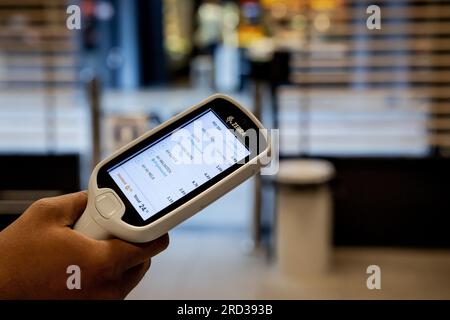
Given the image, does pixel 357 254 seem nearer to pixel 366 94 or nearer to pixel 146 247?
pixel 366 94

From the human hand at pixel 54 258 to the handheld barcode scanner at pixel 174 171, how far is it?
20 millimetres

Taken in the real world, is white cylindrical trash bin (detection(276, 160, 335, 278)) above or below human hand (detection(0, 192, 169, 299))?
below

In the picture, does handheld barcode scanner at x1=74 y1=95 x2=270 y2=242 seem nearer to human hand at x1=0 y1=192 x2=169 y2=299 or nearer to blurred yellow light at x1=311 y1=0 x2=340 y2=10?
human hand at x1=0 y1=192 x2=169 y2=299

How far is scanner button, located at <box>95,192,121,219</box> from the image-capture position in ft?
2.11

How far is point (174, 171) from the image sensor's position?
661mm

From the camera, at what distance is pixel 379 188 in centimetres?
→ 366

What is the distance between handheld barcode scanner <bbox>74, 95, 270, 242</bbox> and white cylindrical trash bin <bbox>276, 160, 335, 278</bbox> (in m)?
2.61

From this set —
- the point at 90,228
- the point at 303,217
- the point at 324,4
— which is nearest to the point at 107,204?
the point at 90,228

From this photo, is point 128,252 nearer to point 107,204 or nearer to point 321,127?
point 107,204

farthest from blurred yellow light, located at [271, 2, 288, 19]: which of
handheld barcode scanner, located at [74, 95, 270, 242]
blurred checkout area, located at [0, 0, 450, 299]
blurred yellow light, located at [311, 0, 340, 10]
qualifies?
handheld barcode scanner, located at [74, 95, 270, 242]

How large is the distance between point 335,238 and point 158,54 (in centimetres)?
882

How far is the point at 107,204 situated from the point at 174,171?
77 millimetres

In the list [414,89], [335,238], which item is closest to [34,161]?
[335,238]

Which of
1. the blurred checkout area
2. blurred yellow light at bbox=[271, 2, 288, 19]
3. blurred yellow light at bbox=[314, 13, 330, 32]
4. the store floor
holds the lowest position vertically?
the store floor
